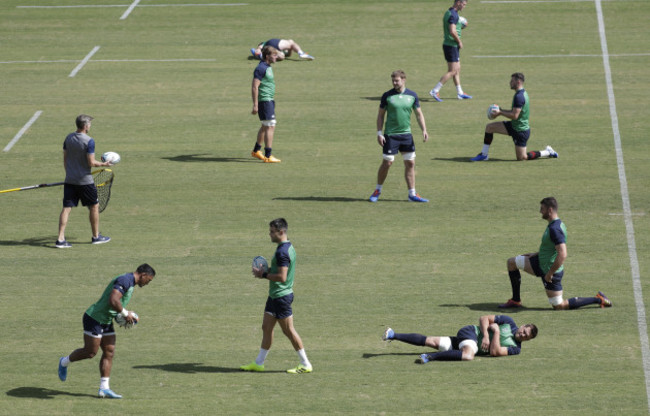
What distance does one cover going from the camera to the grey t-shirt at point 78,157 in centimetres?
1722

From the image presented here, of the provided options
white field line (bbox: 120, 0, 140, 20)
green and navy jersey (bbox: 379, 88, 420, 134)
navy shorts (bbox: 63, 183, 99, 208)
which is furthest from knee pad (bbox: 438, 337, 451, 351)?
white field line (bbox: 120, 0, 140, 20)

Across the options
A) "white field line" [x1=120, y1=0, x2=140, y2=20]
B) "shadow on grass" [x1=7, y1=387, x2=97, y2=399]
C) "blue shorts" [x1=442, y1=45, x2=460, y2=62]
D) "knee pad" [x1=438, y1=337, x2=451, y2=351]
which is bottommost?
"knee pad" [x1=438, y1=337, x2=451, y2=351]

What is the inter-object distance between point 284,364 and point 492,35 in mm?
18500

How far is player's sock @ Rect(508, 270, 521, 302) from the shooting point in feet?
49.5

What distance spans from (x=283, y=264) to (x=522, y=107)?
997 cm

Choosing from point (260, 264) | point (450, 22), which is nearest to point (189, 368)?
point (260, 264)

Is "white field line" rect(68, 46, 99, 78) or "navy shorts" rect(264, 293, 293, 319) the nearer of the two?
"navy shorts" rect(264, 293, 293, 319)

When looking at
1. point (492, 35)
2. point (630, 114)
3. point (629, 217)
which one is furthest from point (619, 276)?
point (492, 35)

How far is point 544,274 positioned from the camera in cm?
1500

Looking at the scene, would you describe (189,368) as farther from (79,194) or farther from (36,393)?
(79,194)

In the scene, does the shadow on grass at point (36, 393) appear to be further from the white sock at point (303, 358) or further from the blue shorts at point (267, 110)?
the blue shorts at point (267, 110)

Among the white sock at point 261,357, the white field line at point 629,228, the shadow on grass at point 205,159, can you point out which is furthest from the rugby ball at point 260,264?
the shadow on grass at point 205,159

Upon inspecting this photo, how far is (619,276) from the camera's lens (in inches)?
640

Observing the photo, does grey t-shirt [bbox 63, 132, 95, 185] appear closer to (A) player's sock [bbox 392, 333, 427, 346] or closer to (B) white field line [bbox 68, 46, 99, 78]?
(A) player's sock [bbox 392, 333, 427, 346]
